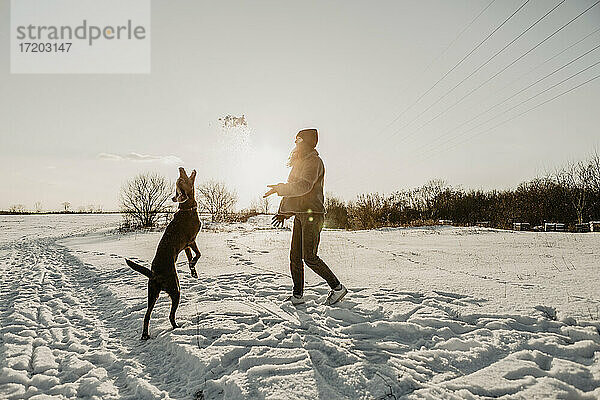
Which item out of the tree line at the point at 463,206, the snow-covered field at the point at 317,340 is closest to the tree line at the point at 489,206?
the tree line at the point at 463,206

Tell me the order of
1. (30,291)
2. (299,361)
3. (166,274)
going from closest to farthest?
(299,361) < (166,274) < (30,291)

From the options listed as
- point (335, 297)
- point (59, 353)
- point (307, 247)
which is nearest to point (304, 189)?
point (307, 247)

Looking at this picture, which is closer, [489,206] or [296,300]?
[296,300]

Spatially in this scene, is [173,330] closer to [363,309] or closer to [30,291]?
[363,309]

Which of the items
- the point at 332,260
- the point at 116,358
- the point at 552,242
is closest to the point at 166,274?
the point at 116,358

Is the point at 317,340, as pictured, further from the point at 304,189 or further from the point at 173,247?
the point at 173,247

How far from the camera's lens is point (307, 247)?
15.6 feet

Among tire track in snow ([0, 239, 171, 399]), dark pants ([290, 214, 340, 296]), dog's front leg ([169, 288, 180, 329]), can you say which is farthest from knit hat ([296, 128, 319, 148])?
tire track in snow ([0, 239, 171, 399])

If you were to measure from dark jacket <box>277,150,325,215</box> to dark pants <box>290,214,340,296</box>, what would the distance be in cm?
13

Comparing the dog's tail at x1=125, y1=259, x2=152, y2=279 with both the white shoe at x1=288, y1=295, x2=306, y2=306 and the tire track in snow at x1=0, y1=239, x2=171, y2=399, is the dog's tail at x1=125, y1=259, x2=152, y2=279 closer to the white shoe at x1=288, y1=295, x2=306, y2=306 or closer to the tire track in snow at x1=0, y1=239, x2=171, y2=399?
the tire track in snow at x1=0, y1=239, x2=171, y2=399

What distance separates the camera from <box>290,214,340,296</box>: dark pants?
478 cm

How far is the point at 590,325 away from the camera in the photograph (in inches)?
144

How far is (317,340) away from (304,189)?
6.47 feet

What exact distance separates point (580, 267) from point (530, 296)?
3604 mm
